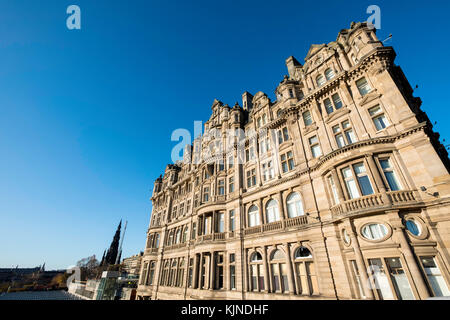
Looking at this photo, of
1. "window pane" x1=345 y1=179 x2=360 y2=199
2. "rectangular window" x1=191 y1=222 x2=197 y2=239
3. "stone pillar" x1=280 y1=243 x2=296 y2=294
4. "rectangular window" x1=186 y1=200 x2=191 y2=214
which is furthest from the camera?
"rectangular window" x1=186 y1=200 x2=191 y2=214

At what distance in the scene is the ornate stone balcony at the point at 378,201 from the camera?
12304 millimetres

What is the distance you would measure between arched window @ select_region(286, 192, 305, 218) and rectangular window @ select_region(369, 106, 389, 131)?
27.9ft

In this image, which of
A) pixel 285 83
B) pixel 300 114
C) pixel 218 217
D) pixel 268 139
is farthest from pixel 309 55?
pixel 218 217

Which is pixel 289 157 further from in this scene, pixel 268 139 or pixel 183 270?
pixel 183 270

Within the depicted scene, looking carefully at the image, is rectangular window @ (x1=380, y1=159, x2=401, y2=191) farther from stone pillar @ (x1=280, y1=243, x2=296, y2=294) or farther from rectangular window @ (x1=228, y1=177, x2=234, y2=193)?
rectangular window @ (x1=228, y1=177, x2=234, y2=193)

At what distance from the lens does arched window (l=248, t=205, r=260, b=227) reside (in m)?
21.0

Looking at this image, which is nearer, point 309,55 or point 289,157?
point 289,157

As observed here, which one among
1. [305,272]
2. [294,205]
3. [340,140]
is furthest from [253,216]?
[340,140]

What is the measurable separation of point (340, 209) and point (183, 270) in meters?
22.0

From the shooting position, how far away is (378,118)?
51.7ft

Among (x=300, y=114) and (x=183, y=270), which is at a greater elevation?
(x=300, y=114)

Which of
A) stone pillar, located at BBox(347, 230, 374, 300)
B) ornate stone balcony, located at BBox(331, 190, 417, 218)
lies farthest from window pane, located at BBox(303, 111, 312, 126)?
stone pillar, located at BBox(347, 230, 374, 300)

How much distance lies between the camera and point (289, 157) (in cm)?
2072

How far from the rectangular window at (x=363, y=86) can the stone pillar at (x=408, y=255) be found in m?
10.5
